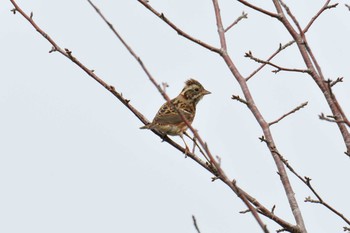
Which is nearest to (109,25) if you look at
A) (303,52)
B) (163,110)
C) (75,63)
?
(303,52)

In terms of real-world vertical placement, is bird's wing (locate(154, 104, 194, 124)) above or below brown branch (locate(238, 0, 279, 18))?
above

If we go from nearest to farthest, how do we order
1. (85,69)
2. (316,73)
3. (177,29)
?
(316,73)
(177,29)
(85,69)

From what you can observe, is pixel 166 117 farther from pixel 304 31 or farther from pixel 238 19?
pixel 304 31

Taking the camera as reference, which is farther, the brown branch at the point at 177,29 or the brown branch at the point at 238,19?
the brown branch at the point at 238,19

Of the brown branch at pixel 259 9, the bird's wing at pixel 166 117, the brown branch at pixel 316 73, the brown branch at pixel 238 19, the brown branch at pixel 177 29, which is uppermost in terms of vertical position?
the bird's wing at pixel 166 117

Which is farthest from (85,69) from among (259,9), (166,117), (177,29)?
(166,117)

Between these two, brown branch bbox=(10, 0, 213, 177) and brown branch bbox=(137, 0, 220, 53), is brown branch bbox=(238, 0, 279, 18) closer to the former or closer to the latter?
brown branch bbox=(137, 0, 220, 53)

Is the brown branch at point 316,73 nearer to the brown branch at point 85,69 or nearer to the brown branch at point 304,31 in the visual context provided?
the brown branch at point 304,31

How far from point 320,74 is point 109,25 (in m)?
1.56

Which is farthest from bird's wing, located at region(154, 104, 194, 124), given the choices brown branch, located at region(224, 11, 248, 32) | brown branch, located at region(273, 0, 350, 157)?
brown branch, located at region(273, 0, 350, 157)

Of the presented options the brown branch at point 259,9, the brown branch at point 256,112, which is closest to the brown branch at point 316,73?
the brown branch at point 259,9

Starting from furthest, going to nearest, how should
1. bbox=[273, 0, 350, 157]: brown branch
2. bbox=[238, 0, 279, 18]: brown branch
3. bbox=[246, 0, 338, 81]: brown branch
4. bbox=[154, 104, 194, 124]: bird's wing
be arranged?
bbox=[154, 104, 194, 124]: bird's wing < bbox=[246, 0, 338, 81]: brown branch < bbox=[238, 0, 279, 18]: brown branch < bbox=[273, 0, 350, 157]: brown branch

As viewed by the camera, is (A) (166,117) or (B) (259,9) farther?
(A) (166,117)

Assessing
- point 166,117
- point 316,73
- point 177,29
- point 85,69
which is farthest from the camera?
point 166,117
